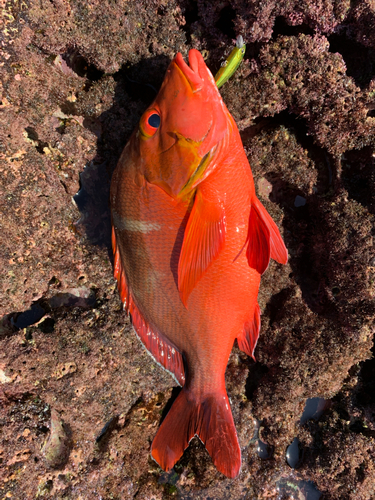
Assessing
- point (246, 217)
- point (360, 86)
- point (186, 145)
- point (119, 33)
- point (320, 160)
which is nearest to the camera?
point (186, 145)

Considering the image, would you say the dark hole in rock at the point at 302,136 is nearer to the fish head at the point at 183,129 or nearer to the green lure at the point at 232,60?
the green lure at the point at 232,60

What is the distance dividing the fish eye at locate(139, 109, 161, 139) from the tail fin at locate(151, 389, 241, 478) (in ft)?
6.45

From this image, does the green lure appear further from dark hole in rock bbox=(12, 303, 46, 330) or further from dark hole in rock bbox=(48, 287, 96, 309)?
dark hole in rock bbox=(12, 303, 46, 330)

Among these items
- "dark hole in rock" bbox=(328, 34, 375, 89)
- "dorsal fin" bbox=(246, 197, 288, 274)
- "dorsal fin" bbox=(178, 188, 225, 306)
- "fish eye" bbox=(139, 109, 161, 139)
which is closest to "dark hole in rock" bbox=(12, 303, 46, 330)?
"dorsal fin" bbox=(178, 188, 225, 306)

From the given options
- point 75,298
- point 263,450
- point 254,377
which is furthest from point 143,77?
point 263,450

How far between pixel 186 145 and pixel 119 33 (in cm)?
117

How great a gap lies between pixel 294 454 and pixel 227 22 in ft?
12.4

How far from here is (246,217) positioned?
73.1 inches

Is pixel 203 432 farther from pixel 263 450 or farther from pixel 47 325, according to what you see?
pixel 47 325

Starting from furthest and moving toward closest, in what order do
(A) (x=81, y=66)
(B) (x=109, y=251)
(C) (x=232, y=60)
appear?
(B) (x=109, y=251)
(A) (x=81, y=66)
(C) (x=232, y=60)

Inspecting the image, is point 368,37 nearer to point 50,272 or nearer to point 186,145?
point 186,145

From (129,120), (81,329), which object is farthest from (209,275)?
(129,120)

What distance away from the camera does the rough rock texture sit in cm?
193

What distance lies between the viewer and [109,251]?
7.48ft
